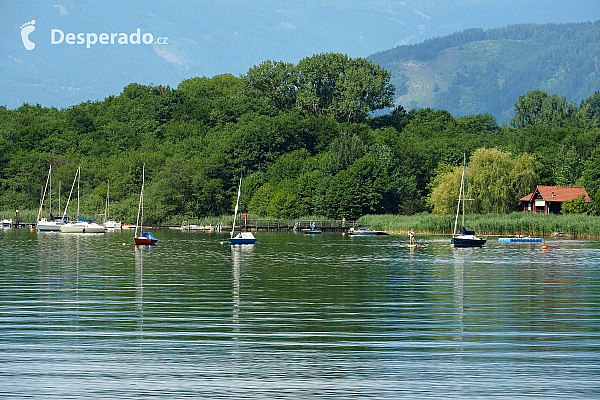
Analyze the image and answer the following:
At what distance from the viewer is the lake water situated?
18031 millimetres

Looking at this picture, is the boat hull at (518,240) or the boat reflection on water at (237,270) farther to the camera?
the boat hull at (518,240)

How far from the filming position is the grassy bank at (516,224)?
9031cm

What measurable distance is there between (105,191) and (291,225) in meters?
43.8

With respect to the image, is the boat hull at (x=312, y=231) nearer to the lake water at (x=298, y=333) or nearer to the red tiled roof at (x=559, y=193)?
the red tiled roof at (x=559, y=193)

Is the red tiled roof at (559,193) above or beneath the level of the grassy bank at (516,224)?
above

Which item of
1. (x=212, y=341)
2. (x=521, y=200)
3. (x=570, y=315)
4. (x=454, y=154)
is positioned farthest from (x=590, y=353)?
(x=454, y=154)

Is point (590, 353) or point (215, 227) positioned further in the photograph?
point (215, 227)

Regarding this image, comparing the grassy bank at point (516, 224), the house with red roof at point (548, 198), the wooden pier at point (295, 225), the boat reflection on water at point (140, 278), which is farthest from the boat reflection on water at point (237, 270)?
the house with red roof at point (548, 198)

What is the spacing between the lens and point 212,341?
23.2 meters

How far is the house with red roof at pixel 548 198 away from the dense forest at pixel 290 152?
1.33m

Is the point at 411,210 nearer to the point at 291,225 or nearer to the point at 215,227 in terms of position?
the point at 291,225

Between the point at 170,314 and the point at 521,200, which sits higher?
the point at 521,200

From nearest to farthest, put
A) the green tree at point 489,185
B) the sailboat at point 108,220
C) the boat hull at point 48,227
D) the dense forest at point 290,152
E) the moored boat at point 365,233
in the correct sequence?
the green tree at point 489,185
the moored boat at point 365,233
the boat hull at point 48,227
the dense forest at point 290,152
the sailboat at point 108,220

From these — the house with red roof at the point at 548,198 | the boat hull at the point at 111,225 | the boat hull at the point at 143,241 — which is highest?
the house with red roof at the point at 548,198
